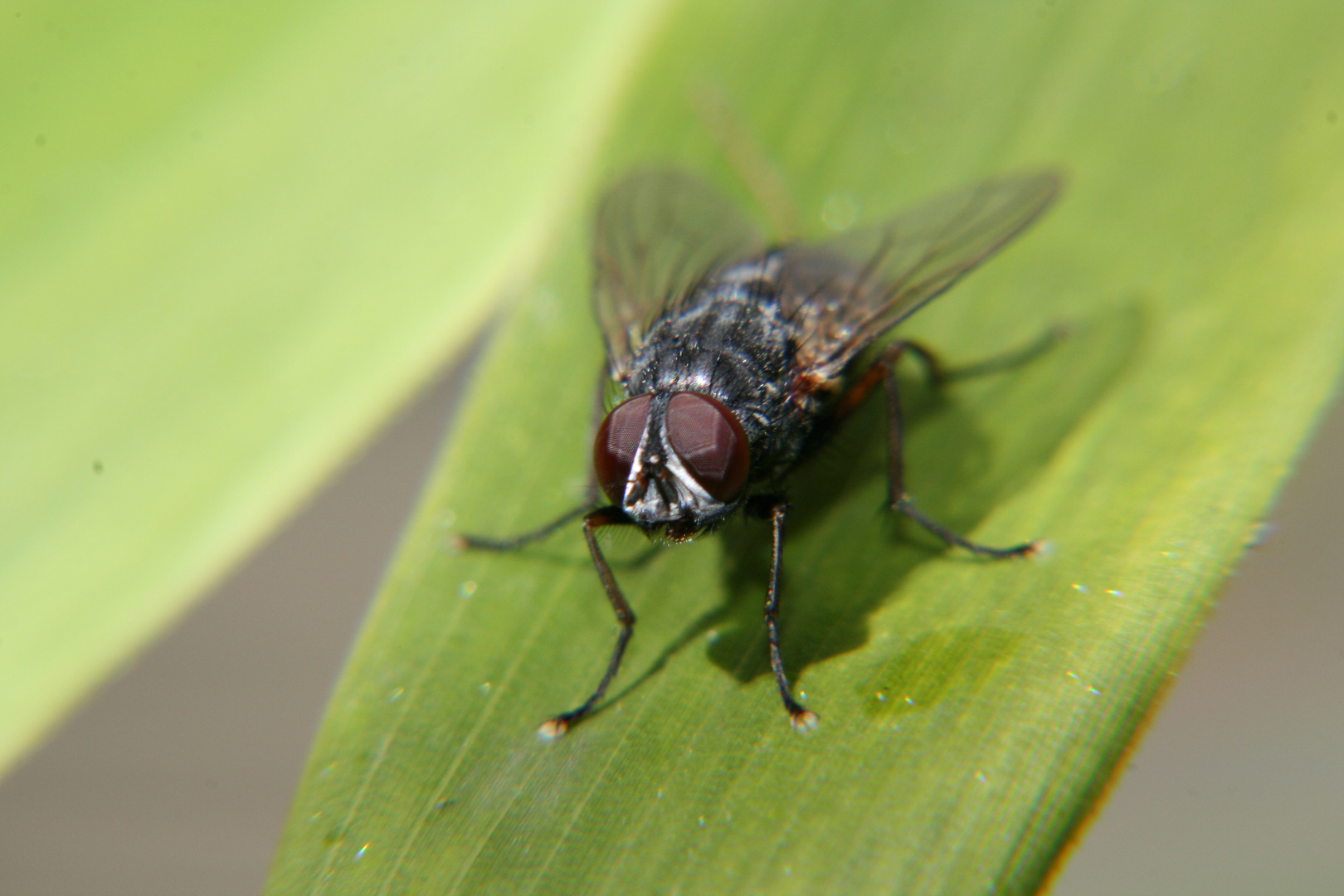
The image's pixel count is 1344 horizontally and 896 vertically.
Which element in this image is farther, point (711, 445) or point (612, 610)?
point (612, 610)

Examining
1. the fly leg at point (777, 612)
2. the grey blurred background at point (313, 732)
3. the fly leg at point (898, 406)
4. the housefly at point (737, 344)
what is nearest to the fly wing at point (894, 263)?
the housefly at point (737, 344)

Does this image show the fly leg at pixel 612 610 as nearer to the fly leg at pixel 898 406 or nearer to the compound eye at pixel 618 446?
the compound eye at pixel 618 446

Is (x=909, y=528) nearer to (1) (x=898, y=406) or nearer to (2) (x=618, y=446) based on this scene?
(1) (x=898, y=406)

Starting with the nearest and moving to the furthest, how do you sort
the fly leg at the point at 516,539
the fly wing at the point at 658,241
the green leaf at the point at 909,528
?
the green leaf at the point at 909,528 < the fly leg at the point at 516,539 < the fly wing at the point at 658,241

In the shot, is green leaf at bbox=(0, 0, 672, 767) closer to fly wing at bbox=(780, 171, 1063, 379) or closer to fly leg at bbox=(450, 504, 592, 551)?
fly leg at bbox=(450, 504, 592, 551)

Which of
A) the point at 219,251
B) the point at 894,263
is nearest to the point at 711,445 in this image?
the point at 894,263

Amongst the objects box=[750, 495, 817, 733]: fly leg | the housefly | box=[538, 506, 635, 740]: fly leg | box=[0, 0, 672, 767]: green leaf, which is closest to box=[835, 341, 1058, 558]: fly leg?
the housefly
